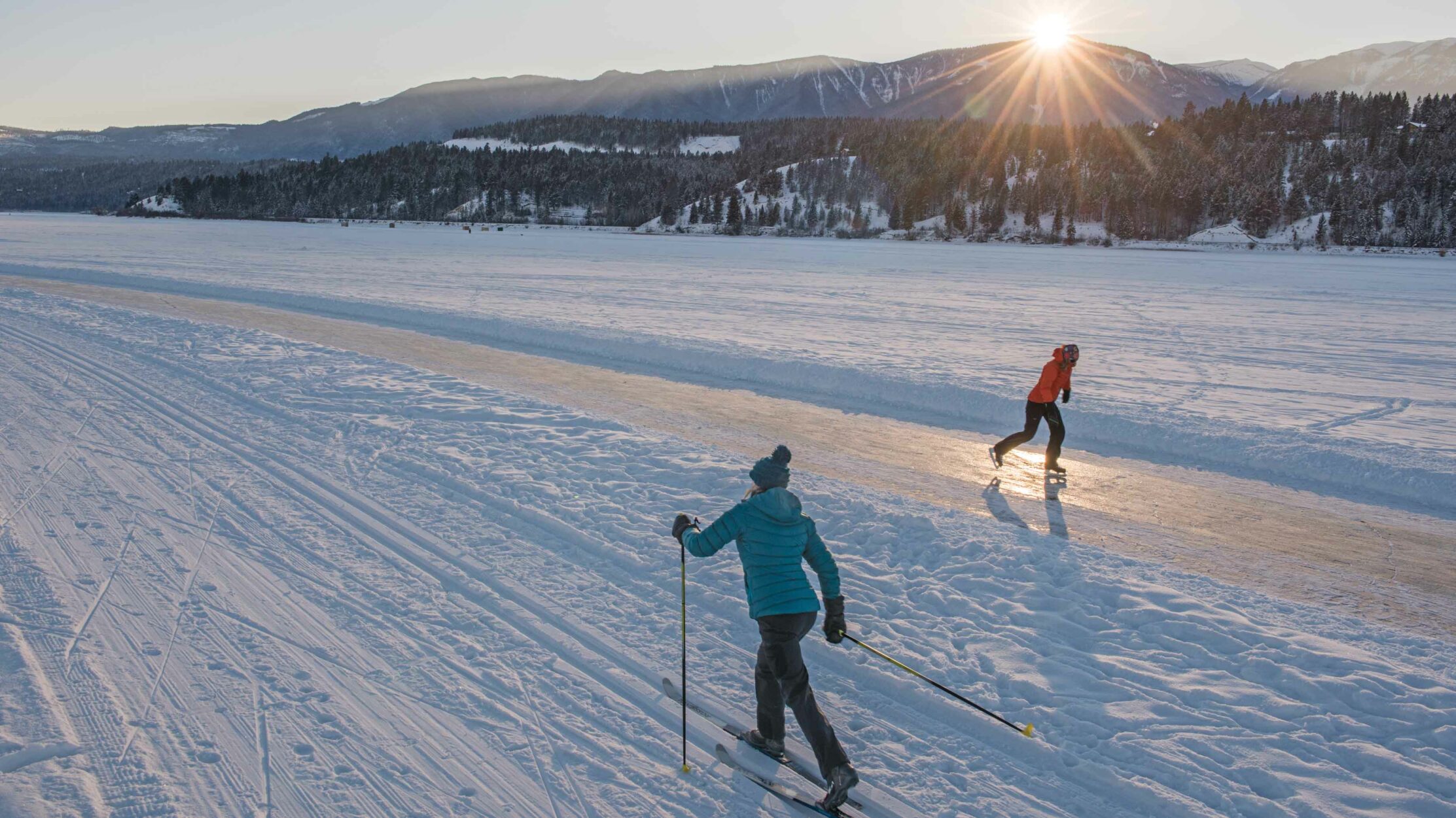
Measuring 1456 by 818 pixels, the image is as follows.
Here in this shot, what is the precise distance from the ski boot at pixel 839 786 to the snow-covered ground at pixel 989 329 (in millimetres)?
7455

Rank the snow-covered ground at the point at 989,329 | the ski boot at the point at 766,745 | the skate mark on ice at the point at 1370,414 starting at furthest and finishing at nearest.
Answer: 1. the skate mark on ice at the point at 1370,414
2. the snow-covered ground at the point at 989,329
3. the ski boot at the point at 766,745

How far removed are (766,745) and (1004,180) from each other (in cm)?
13088

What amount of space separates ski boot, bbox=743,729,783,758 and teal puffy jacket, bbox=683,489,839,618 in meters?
0.69

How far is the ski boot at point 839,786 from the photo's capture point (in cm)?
379

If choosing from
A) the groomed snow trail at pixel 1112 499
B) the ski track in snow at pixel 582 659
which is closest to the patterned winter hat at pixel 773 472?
the ski track in snow at pixel 582 659

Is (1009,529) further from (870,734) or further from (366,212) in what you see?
(366,212)

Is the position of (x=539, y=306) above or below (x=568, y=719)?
above

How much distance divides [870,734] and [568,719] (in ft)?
5.38

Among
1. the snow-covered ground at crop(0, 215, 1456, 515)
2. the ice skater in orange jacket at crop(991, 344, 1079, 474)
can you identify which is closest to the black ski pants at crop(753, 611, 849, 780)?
the ice skater in orange jacket at crop(991, 344, 1079, 474)

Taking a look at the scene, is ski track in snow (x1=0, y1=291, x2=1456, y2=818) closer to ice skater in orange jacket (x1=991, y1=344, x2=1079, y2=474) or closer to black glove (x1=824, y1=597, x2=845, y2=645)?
black glove (x1=824, y1=597, x2=845, y2=645)

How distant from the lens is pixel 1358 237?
87.5 meters

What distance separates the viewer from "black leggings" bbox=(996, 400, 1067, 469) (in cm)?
893

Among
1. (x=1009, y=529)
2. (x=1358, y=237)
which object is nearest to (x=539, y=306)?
(x=1009, y=529)

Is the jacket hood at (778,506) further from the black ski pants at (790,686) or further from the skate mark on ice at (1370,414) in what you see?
the skate mark on ice at (1370,414)
